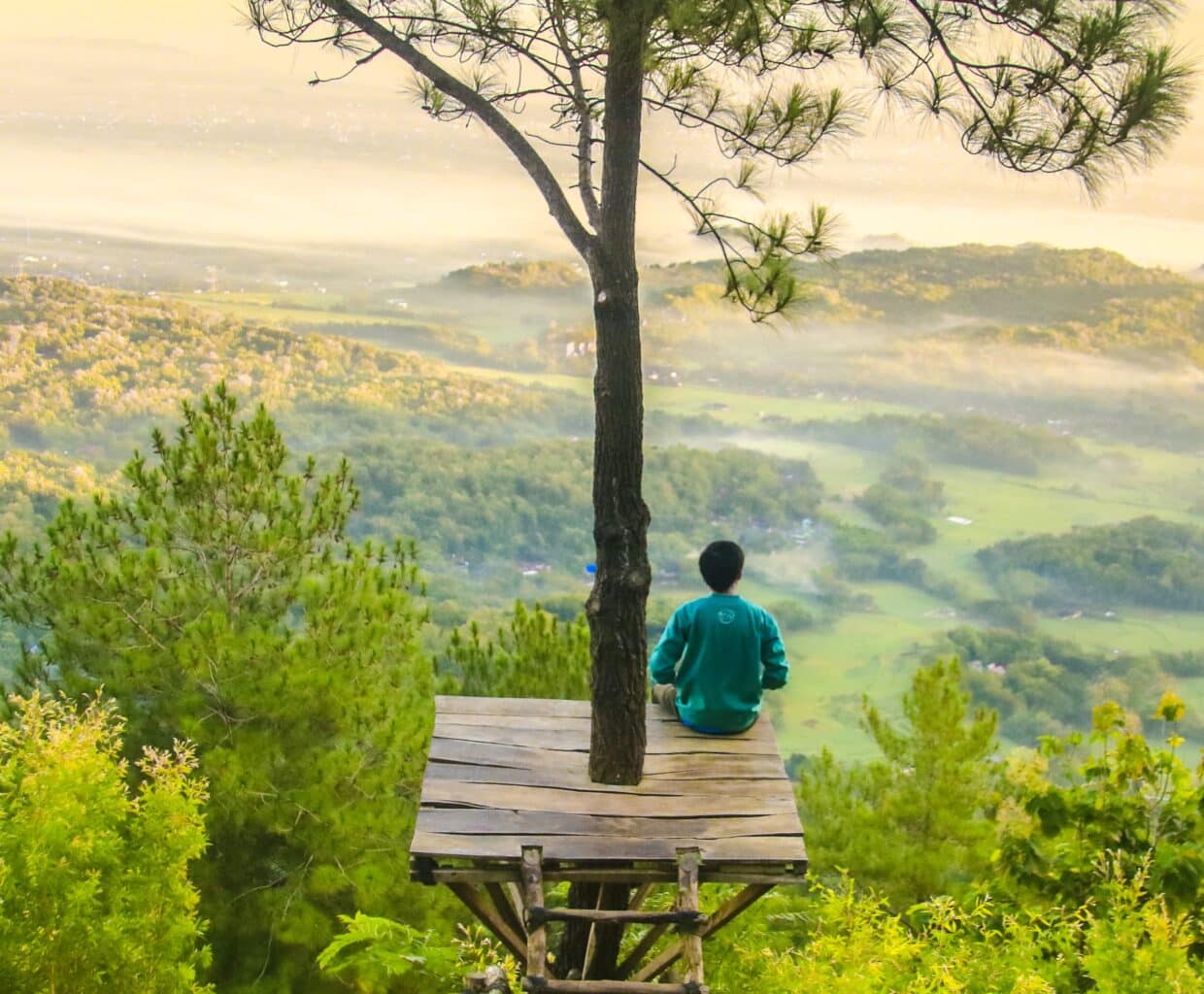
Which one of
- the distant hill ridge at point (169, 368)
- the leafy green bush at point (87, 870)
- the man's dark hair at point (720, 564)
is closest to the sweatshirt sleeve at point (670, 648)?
the man's dark hair at point (720, 564)

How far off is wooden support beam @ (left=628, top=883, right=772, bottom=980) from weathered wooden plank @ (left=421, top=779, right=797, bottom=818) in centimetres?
17

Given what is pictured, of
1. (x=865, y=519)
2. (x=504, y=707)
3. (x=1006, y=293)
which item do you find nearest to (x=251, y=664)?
(x=504, y=707)

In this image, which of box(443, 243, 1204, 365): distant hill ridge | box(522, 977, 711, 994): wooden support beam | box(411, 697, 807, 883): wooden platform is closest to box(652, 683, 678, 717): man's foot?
box(411, 697, 807, 883): wooden platform

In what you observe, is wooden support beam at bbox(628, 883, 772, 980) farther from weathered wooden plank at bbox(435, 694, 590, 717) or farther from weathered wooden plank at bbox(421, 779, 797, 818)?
weathered wooden plank at bbox(435, 694, 590, 717)

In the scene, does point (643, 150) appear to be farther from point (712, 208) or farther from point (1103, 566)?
point (1103, 566)

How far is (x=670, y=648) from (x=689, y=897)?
765 mm

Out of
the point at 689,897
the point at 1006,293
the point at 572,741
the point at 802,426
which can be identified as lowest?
the point at 802,426

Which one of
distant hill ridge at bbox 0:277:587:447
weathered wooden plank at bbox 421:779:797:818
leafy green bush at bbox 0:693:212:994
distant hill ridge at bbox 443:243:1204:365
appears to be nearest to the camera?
leafy green bush at bbox 0:693:212:994

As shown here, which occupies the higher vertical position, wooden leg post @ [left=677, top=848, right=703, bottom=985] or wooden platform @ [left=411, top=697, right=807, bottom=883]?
wooden platform @ [left=411, top=697, right=807, bottom=883]

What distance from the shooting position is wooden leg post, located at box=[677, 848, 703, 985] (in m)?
2.79

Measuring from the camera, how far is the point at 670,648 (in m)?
3.42

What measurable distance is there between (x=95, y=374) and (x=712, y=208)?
1420 cm

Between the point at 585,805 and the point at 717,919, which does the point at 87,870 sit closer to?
the point at 585,805

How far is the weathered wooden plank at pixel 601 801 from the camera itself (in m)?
3.05
